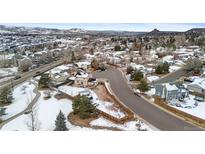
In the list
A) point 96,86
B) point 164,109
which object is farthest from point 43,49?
point 164,109

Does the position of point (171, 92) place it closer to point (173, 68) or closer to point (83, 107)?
point (173, 68)

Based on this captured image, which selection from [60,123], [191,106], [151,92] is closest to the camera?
[60,123]

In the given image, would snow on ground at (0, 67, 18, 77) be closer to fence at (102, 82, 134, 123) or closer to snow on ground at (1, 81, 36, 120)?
snow on ground at (1, 81, 36, 120)

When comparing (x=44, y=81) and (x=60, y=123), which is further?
(x=44, y=81)

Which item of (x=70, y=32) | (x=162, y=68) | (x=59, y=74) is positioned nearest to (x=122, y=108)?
(x=162, y=68)

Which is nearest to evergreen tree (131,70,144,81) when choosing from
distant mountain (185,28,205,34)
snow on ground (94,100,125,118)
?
snow on ground (94,100,125,118)
